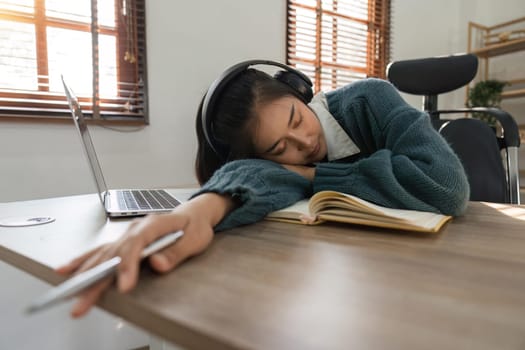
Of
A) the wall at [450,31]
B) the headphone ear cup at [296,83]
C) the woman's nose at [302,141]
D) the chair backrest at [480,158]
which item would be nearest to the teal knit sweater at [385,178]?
the woman's nose at [302,141]

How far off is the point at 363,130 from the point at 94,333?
42.1 inches

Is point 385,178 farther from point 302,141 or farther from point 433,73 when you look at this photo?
point 433,73

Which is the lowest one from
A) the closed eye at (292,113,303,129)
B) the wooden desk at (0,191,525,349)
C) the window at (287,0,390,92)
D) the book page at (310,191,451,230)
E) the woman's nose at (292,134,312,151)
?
the wooden desk at (0,191,525,349)

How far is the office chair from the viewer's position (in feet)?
4.10

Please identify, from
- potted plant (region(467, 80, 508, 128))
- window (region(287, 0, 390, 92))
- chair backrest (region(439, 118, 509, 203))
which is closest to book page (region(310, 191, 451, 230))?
chair backrest (region(439, 118, 509, 203))

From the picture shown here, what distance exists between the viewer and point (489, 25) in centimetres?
328

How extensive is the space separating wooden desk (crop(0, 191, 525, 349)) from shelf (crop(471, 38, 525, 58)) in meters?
2.84

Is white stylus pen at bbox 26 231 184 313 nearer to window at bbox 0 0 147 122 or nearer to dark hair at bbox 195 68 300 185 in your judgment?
dark hair at bbox 195 68 300 185

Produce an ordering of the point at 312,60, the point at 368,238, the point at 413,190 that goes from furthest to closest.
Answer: the point at 312,60
the point at 413,190
the point at 368,238

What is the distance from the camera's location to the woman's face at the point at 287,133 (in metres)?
0.78

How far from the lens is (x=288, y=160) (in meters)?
0.81

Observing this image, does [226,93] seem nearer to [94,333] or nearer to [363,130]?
[363,130]

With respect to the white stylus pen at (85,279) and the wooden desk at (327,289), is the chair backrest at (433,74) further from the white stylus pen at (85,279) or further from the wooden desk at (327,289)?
the white stylus pen at (85,279)

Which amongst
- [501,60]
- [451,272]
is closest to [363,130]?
[451,272]
